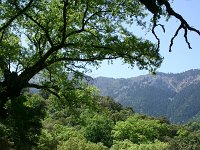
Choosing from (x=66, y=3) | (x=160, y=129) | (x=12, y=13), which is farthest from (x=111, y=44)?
(x=160, y=129)

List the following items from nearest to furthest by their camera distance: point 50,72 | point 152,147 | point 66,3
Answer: point 66,3 → point 50,72 → point 152,147

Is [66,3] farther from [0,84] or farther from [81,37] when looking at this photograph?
[0,84]

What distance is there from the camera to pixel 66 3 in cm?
1775

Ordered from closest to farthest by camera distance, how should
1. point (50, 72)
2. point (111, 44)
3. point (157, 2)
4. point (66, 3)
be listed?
1. point (157, 2)
2. point (66, 3)
3. point (111, 44)
4. point (50, 72)

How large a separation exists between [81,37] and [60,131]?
62.6 m

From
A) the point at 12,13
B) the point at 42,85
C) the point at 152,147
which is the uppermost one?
the point at 12,13

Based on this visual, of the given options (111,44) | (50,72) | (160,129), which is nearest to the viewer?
(111,44)

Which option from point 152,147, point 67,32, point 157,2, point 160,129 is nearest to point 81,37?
point 67,32

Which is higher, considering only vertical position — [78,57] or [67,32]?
[67,32]

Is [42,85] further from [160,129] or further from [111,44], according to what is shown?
[160,129]

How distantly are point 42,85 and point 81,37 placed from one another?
11.6 ft

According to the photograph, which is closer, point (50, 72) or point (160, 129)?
point (50, 72)

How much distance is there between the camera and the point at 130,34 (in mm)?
19719

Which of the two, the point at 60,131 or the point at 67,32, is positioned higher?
the point at 67,32
